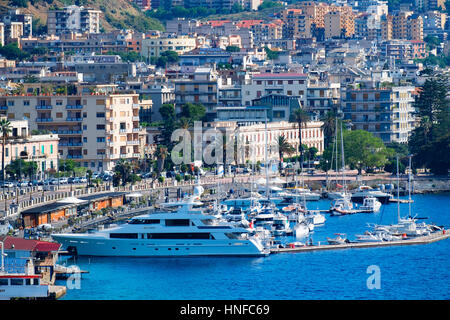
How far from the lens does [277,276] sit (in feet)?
195

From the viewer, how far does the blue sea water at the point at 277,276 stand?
182ft

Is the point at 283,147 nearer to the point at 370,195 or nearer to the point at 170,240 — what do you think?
the point at 370,195

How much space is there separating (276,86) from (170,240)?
2451 inches

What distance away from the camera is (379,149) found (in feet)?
347

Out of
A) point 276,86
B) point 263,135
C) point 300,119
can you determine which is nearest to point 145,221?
point 263,135

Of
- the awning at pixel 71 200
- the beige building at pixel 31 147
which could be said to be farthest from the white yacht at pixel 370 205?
the beige building at pixel 31 147

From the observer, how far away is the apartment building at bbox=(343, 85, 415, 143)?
121 m

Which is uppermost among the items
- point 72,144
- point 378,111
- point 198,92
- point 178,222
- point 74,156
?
point 198,92

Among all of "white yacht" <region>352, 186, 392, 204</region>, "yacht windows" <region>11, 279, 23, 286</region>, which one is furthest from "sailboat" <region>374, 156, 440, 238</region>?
"yacht windows" <region>11, 279, 23, 286</region>

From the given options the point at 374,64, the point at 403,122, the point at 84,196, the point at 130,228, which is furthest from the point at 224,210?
the point at 374,64

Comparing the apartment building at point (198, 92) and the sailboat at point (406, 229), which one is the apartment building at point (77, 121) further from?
the sailboat at point (406, 229)

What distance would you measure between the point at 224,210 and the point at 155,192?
363 inches

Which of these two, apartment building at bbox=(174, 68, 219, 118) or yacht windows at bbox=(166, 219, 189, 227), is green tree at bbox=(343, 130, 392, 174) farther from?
yacht windows at bbox=(166, 219, 189, 227)

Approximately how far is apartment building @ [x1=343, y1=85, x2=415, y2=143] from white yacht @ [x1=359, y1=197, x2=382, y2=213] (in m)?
32.9
